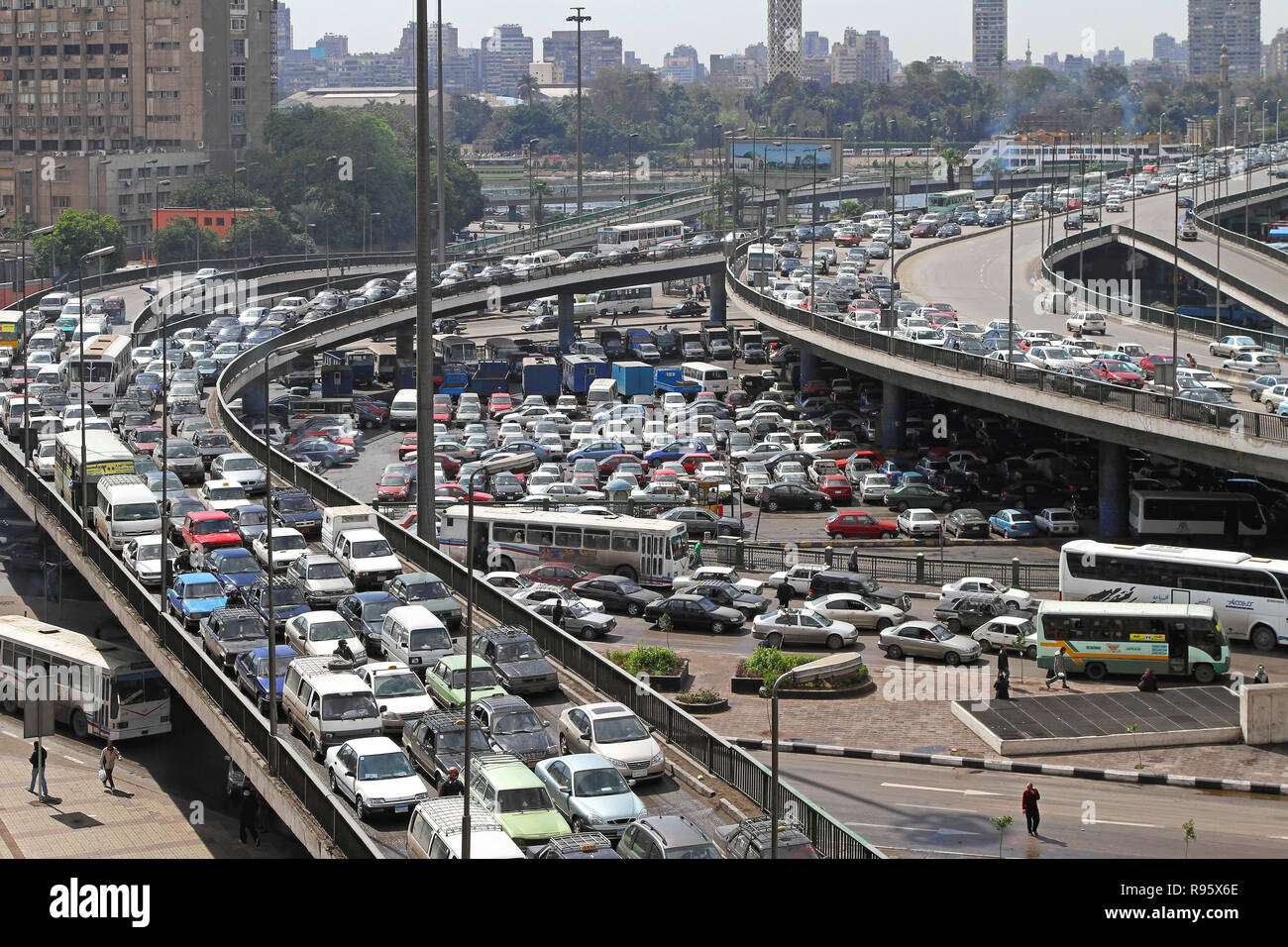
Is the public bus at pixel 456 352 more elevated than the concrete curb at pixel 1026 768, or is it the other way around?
the public bus at pixel 456 352

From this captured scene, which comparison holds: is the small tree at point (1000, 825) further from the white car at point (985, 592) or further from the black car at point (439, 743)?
the white car at point (985, 592)

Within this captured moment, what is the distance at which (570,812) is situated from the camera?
2209cm

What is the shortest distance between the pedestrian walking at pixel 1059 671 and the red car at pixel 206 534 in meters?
18.3

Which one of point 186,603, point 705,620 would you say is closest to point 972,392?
point 705,620

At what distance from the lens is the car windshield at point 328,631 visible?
30094mm

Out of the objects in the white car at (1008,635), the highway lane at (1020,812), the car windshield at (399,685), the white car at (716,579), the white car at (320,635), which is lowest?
the highway lane at (1020,812)

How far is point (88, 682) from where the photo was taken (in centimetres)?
3894

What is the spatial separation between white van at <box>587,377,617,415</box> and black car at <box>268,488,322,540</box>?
31391 millimetres

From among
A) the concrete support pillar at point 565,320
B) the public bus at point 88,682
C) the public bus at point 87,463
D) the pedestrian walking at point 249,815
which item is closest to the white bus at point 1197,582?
the pedestrian walking at point 249,815

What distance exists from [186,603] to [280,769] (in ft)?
32.4

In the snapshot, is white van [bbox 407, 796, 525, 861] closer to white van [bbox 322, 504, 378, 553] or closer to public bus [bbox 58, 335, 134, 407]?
white van [bbox 322, 504, 378, 553]

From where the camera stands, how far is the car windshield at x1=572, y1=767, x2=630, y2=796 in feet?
73.0

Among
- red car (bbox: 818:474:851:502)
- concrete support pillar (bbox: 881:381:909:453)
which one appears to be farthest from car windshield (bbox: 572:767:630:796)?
concrete support pillar (bbox: 881:381:909:453)

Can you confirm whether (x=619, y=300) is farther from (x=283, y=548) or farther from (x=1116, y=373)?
(x=283, y=548)
